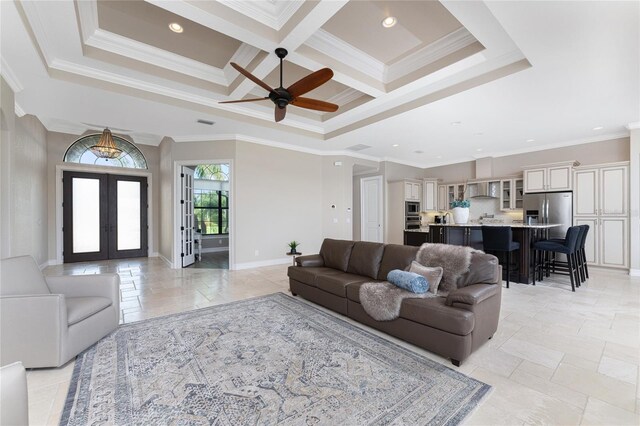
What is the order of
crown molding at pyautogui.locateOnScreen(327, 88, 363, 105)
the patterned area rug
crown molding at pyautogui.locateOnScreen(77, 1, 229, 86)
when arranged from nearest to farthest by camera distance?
1. the patterned area rug
2. crown molding at pyautogui.locateOnScreen(77, 1, 229, 86)
3. crown molding at pyautogui.locateOnScreen(327, 88, 363, 105)

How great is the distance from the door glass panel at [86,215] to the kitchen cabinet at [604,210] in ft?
37.2

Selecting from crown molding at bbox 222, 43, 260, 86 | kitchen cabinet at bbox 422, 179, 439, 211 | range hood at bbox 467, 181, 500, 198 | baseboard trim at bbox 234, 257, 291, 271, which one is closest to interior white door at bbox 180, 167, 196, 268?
baseboard trim at bbox 234, 257, 291, 271

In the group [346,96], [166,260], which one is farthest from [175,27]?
[166,260]

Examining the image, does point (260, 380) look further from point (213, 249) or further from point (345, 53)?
point (213, 249)

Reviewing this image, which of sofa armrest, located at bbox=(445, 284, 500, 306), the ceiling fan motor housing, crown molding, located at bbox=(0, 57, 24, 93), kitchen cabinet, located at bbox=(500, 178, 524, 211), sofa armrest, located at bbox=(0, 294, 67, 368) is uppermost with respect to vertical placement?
crown molding, located at bbox=(0, 57, 24, 93)

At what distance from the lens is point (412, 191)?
325 inches

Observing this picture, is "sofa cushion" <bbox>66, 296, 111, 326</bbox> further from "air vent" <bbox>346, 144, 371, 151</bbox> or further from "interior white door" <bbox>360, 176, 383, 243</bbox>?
"interior white door" <bbox>360, 176, 383, 243</bbox>

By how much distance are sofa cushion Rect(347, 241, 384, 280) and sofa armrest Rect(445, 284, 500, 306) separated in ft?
3.80

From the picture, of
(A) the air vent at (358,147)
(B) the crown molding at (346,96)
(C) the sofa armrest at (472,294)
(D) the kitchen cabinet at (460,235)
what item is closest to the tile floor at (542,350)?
(C) the sofa armrest at (472,294)

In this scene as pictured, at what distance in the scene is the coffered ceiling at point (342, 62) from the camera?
262 centimetres

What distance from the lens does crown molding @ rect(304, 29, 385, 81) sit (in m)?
3.33

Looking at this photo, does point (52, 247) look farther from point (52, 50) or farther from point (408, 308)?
point (408, 308)

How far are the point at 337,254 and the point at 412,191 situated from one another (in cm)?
507

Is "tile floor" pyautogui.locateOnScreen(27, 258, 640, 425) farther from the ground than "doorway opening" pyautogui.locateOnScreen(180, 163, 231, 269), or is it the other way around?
"doorway opening" pyautogui.locateOnScreen(180, 163, 231, 269)
